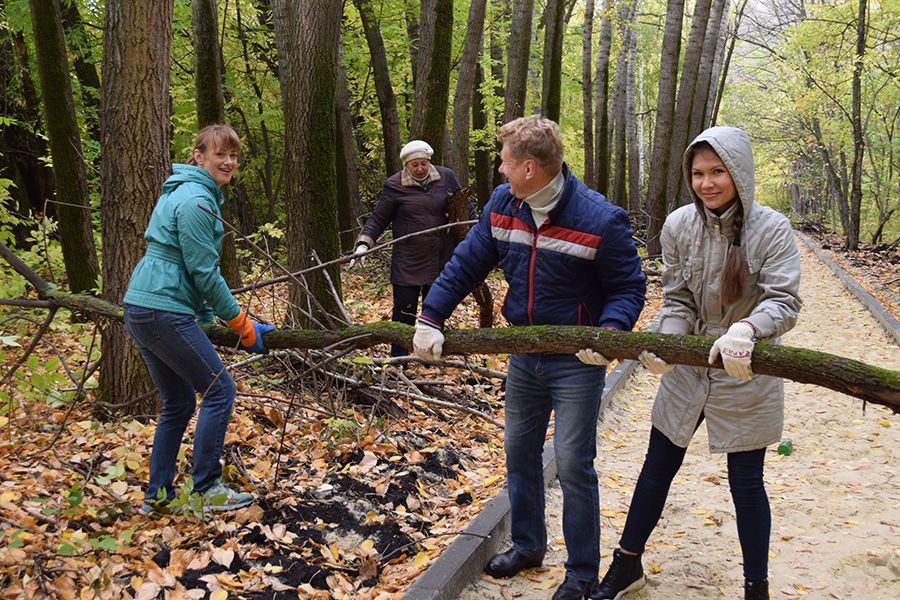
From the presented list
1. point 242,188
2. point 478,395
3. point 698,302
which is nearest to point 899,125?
point 242,188

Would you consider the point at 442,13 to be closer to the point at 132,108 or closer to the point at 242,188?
the point at 132,108

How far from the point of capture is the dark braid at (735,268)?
309cm

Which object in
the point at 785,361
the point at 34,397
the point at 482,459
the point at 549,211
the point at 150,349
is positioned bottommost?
the point at 482,459

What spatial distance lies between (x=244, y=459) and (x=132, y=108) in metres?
2.60

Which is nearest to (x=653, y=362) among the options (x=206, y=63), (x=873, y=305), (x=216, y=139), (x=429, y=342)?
(x=429, y=342)

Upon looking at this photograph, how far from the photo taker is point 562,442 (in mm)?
3414

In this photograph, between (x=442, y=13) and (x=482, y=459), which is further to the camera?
(x=442, y=13)

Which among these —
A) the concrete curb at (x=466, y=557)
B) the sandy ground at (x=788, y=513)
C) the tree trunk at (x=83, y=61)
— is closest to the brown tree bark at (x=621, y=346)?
the concrete curb at (x=466, y=557)

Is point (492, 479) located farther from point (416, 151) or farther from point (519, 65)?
point (519, 65)

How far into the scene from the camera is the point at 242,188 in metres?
17.7

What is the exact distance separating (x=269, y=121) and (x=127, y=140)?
12.4 m

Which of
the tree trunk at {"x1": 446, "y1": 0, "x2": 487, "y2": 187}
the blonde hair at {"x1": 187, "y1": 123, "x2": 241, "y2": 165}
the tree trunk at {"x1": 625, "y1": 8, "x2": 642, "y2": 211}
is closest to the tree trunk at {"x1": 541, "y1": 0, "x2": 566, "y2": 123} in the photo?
the tree trunk at {"x1": 446, "y1": 0, "x2": 487, "y2": 187}

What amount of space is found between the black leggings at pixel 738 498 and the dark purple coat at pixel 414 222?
12.5ft

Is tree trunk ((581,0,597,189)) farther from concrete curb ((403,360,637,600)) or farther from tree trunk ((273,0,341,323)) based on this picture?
concrete curb ((403,360,637,600))
